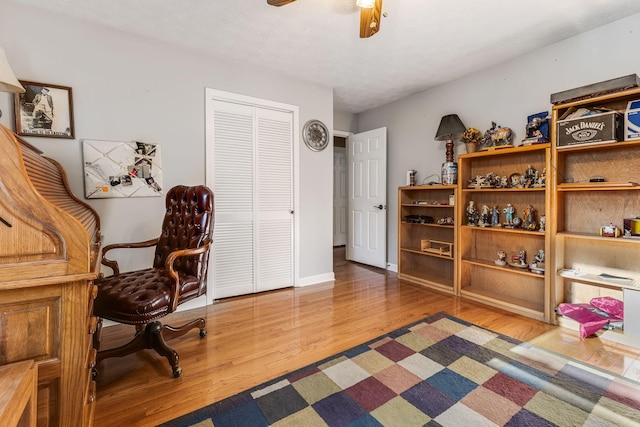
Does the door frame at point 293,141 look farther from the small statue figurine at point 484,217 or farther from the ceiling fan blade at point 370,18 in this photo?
the small statue figurine at point 484,217

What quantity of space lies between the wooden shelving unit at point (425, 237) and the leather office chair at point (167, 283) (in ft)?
8.17

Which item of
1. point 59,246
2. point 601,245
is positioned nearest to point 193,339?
point 59,246

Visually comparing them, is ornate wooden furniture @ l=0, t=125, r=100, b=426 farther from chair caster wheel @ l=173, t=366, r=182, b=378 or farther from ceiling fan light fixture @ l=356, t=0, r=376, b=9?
ceiling fan light fixture @ l=356, t=0, r=376, b=9

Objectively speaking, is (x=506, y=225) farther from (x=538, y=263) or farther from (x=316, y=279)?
(x=316, y=279)

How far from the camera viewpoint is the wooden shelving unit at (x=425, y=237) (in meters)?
3.43

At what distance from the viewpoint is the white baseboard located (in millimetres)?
3502

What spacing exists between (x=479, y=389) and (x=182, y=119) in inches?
121

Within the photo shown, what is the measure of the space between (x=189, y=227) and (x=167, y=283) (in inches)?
18.2

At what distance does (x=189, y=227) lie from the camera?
7.09 ft

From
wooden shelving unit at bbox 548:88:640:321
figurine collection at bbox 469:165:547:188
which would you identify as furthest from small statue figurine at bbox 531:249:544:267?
figurine collection at bbox 469:165:547:188

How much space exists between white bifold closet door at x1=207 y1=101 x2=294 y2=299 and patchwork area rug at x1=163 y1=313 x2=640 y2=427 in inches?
61.1

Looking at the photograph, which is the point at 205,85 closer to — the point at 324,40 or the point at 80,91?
the point at 80,91

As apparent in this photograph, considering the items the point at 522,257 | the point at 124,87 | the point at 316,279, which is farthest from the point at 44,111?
the point at 522,257

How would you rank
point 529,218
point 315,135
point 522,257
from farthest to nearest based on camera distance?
point 315,135 < point 522,257 < point 529,218
